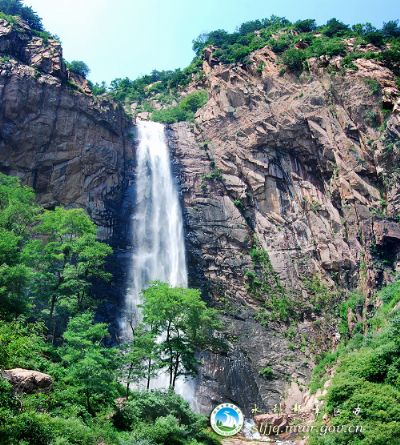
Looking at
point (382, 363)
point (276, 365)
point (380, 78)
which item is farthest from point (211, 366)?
point (380, 78)

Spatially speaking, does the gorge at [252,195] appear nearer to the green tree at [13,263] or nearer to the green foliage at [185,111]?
the green foliage at [185,111]

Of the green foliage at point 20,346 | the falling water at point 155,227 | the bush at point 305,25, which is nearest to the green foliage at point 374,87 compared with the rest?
the bush at point 305,25

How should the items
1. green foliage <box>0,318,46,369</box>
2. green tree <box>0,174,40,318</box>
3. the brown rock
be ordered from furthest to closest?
the brown rock → green tree <box>0,174,40,318</box> → green foliage <box>0,318,46,369</box>

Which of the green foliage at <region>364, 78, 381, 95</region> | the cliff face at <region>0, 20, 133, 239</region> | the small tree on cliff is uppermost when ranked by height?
the green foliage at <region>364, 78, 381, 95</region>

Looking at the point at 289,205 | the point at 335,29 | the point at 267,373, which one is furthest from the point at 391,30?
the point at 267,373

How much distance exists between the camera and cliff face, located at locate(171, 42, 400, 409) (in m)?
30.7

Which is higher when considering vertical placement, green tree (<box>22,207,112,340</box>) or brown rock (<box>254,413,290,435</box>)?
green tree (<box>22,207,112,340</box>)

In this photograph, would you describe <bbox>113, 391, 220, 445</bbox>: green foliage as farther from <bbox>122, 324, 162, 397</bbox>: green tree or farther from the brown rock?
the brown rock

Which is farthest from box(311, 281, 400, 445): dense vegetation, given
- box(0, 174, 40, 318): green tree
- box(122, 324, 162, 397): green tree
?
box(0, 174, 40, 318): green tree

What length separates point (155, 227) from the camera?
123 ft

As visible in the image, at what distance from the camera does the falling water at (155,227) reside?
3366cm

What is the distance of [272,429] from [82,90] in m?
28.8

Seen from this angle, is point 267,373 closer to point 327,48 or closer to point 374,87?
point 374,87

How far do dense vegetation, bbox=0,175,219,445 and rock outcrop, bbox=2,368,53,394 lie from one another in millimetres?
261
